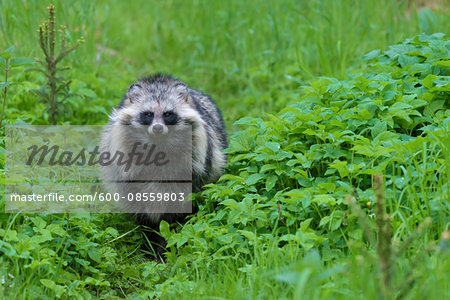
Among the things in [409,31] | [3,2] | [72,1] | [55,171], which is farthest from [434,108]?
[3,2]

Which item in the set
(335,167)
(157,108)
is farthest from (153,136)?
(335,167)

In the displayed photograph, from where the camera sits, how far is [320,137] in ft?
13.2

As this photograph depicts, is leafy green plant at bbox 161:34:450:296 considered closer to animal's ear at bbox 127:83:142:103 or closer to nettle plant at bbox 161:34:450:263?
nettle plant at bbox 161:34:450:263

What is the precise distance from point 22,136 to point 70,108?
106 centimetres

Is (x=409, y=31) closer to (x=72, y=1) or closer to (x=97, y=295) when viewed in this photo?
(x=72, y=1)

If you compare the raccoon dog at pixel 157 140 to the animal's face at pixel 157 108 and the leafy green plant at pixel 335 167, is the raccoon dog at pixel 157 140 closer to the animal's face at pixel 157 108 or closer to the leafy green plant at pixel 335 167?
the animal's face at pixel 157 108

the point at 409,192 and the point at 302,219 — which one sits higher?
the point at 409,192

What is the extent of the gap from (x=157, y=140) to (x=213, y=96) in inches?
125

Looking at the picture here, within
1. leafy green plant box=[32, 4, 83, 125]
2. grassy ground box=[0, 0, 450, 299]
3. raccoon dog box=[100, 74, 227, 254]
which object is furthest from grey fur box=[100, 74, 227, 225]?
leafy green plant box=[32, 4, 83, 125]

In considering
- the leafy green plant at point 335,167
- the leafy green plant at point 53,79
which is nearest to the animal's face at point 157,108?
the leafy green plant at point 335,167

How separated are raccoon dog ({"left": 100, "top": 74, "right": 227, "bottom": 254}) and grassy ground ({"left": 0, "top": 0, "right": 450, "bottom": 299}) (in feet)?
1.09

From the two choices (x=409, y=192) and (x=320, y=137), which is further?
(x=320, y=137)

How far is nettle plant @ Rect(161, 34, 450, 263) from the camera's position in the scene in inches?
135

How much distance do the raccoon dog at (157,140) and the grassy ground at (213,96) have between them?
331mm
